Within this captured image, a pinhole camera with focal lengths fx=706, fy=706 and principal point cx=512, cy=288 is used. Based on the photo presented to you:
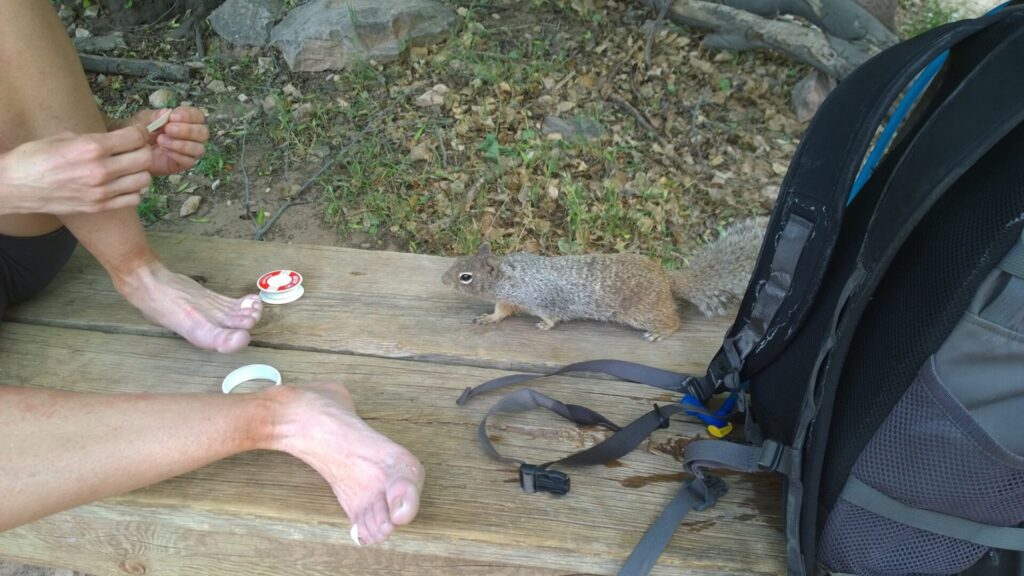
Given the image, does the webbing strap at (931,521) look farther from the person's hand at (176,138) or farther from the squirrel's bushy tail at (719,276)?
the person's hand at (176,138)

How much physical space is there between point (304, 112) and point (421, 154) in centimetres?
80

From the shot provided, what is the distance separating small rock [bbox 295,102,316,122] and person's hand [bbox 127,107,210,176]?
2021mm

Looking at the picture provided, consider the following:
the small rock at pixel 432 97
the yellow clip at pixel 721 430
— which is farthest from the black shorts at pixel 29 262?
the small rock at pixel 432 97

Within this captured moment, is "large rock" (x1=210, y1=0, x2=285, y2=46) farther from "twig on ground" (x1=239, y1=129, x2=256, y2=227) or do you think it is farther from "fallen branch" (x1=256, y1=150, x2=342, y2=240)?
"fallen branch" (x1=256, y1=150, x2=342, y2=240)

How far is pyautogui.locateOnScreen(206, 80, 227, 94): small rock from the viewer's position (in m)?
4.15

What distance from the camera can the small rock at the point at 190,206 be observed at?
3.50 m

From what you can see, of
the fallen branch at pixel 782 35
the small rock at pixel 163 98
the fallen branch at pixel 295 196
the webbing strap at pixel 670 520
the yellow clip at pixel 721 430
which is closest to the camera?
the webbing strap at pixel 670 520

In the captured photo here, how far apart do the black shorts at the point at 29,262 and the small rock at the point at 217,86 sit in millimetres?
2433

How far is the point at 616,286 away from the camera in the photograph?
6.57 feet

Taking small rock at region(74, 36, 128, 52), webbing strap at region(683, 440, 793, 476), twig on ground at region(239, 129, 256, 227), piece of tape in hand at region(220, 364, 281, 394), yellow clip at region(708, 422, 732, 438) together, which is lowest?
twig on ground at region(239, 129, 256, 227)

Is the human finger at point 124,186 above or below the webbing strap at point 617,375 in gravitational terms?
above

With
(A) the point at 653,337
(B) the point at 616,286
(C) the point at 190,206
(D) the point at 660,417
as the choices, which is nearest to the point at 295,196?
(C) the point at 190,206

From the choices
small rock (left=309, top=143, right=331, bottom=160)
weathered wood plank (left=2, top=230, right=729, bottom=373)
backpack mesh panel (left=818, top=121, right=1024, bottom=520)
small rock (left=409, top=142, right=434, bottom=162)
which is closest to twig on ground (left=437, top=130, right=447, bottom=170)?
small rock (left=409, top=142, right=434, bottom=162)

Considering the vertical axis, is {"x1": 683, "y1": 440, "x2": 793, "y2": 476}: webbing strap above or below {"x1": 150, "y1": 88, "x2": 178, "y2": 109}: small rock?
above
